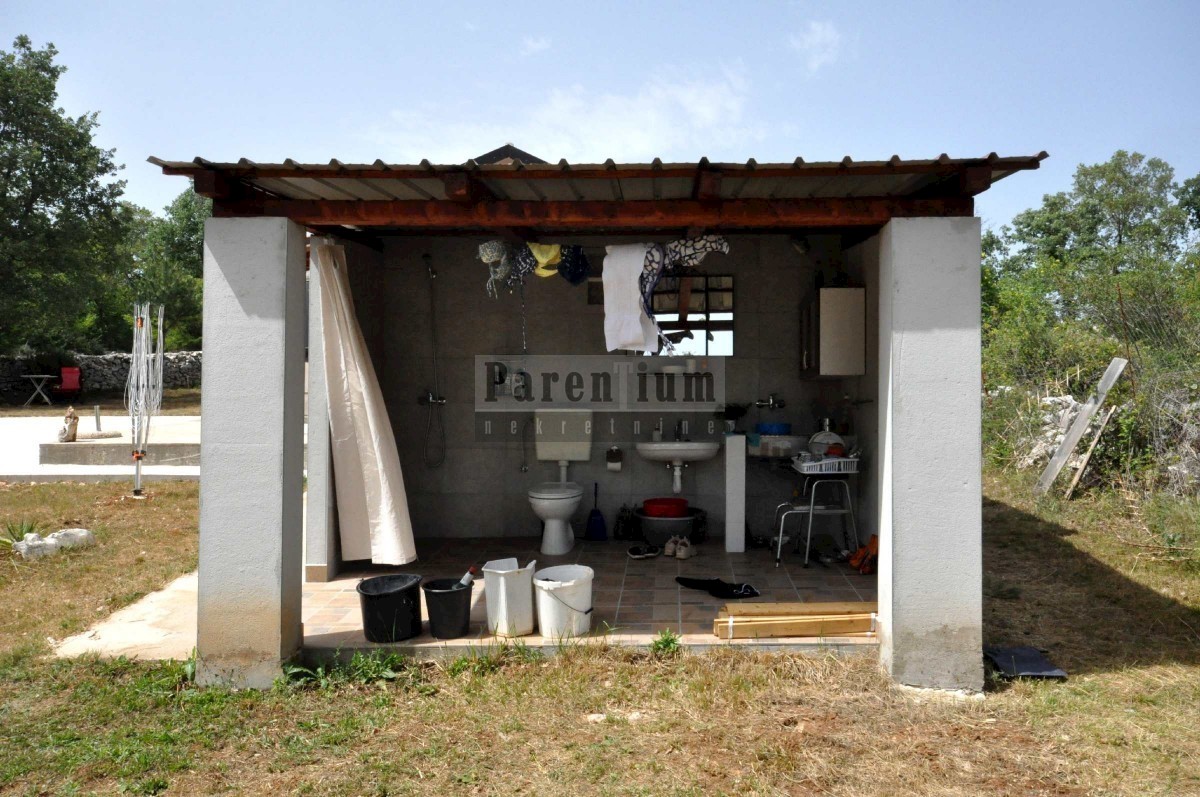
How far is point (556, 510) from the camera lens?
22.1 ft

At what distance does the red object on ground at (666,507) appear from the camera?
23.5 feet

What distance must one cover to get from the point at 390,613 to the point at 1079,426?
8.08m

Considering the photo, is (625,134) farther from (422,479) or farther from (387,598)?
(387,598)

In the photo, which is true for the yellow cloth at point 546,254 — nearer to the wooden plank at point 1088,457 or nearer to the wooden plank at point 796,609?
the wooden plank at point 796,609

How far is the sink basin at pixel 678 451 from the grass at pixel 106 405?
54.9 ft

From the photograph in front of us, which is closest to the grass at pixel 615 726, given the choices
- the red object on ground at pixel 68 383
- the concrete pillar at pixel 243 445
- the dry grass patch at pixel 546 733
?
the dry grass patch at pixel 546 733

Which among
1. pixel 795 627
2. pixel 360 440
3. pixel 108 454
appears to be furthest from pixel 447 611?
pixel 108 454

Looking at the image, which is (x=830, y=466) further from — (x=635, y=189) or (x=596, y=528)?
(x=635, y=189)

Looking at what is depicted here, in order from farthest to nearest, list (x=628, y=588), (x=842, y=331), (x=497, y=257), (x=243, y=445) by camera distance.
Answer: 1. (x=842, y=331)
2. (x=628, y=588)
3. (x=497, y=257)
4. (x=243, y=445)

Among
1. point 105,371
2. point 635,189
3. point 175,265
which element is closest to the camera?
point 635,189

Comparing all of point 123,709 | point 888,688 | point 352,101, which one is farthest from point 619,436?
point 352,101

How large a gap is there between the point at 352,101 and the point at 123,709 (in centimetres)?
739

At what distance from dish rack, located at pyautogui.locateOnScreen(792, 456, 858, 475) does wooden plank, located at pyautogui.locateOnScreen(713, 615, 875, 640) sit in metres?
1.66

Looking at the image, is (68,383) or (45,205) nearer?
(68,383)
